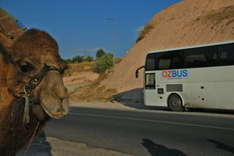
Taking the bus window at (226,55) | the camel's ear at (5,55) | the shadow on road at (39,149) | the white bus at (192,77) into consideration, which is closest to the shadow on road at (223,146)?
the shadow on road at (39,149)

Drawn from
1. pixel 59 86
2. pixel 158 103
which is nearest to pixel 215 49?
pixel 158 103

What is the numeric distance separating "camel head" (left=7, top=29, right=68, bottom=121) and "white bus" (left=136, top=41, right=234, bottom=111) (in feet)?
44.9

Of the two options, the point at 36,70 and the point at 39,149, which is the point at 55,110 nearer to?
the point at 36,70

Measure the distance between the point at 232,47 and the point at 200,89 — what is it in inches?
114

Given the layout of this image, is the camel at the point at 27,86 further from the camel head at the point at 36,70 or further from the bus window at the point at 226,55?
the bus window at the point at 226,55

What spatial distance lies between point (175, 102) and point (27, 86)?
15.6 metres

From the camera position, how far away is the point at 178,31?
3984 cm

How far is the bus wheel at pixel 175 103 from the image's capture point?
16.5 m

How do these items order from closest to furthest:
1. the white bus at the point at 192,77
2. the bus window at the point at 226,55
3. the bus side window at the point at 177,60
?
the bus window at the point at 226,55
the white bus at the point at 192,77
the bus side window at the point at 177,60

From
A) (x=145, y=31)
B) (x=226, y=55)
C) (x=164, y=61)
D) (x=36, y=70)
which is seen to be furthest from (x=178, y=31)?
(x=36, y=70)

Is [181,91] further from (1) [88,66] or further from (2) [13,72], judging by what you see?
(1) [88,66]

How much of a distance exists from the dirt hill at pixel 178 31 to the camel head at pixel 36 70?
97.7ft

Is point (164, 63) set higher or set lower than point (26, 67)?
higher

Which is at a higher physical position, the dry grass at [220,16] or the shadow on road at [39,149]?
the dry grass at [220,16]
